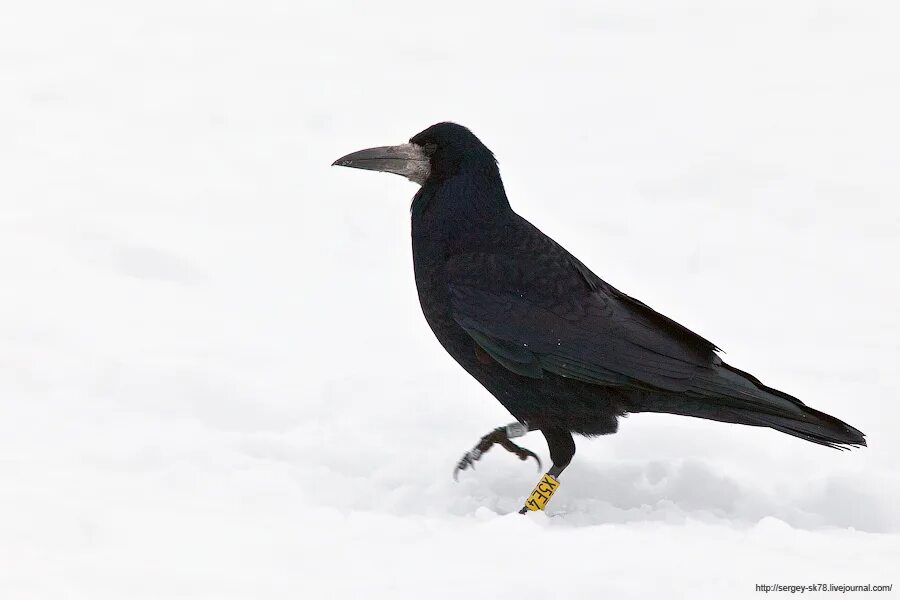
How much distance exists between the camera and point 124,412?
5.23m

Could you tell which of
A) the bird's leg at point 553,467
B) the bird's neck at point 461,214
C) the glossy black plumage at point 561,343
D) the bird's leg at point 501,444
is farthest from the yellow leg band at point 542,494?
the bird's neck at point 461,214

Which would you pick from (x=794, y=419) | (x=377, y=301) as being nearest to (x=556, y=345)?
(x=794, y=419)

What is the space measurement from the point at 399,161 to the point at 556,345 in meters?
1.23

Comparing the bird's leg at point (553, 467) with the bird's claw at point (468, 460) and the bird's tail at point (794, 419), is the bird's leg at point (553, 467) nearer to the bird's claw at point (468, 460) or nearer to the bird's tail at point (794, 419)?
the bird's claw at point (468, 460)

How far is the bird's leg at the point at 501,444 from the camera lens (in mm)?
5031

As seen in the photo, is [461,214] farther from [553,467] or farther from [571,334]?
[553,467]

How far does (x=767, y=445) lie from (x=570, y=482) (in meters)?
1.05

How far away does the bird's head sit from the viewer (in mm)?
5234

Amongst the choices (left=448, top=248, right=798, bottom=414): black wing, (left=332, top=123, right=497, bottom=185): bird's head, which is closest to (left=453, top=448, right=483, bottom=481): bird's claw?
(left=448, top=248, right=798, bottom=414): black wing

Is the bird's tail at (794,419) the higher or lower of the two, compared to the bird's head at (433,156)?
lower

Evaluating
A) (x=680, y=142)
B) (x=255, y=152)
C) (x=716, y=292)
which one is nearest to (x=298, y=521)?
(x=716, y=292)

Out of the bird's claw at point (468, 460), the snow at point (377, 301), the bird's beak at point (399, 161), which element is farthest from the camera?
the bird's beak at point (399, 161)

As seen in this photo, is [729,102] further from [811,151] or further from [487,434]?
[487,434]

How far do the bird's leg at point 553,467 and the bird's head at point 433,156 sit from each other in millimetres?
1251
